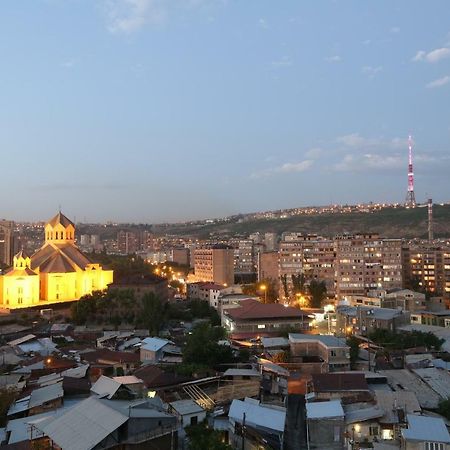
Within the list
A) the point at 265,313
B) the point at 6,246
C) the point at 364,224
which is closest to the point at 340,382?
the point at 265,313

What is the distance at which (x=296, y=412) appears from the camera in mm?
13664

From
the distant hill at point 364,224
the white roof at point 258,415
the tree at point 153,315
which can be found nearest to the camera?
the white roof at point 258,415

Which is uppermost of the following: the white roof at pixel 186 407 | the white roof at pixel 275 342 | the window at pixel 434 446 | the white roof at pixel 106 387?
the white roof at pixel 106 387

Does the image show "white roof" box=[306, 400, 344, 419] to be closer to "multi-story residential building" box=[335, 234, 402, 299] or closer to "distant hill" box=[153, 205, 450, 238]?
"multi-story residential building" box=[335, 234, 402, 299]

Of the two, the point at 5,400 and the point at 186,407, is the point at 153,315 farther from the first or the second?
the point at 186,407

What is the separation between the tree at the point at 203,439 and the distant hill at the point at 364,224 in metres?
71.8

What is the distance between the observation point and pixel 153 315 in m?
25.4

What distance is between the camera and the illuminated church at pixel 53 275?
100 feet

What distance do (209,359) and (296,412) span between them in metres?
3.95

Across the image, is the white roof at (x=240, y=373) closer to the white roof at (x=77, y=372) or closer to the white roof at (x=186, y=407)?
the white roof at (x=186, y=407)

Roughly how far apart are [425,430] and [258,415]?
3431 millimetres

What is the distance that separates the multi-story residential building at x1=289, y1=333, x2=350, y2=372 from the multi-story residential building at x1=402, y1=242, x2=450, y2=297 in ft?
83.9

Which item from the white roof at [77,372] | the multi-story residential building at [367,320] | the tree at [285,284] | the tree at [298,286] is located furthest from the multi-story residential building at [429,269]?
the white roof at [77,372]

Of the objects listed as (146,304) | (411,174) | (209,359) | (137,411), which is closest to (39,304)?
(146,304)
